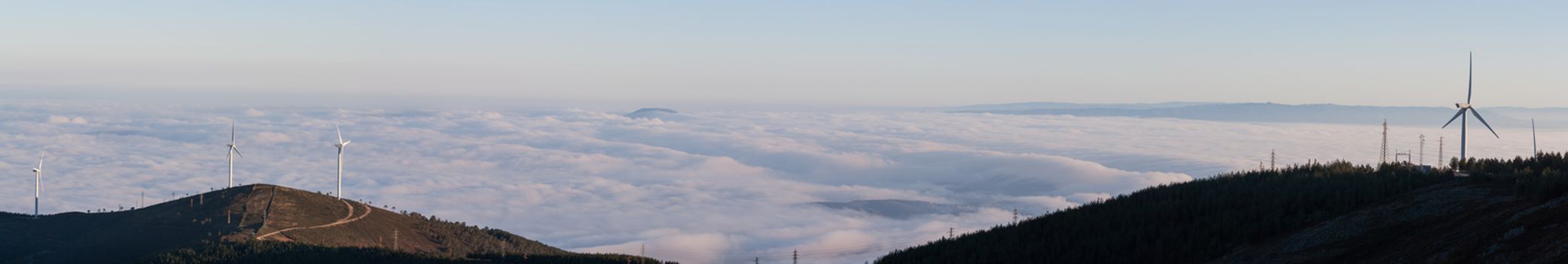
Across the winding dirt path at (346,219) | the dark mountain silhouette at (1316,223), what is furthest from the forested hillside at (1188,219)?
the winding dirt path at (346,219)

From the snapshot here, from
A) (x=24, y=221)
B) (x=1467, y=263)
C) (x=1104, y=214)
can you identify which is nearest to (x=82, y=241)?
(x=24, y=221)

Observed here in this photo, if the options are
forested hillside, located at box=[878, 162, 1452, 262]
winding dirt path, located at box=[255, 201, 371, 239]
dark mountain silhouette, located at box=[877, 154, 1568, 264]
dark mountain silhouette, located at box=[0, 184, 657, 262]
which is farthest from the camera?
winding dirt path, located at box=[255, 201, 371, 239]

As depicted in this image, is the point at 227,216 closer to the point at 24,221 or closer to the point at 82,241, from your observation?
the point at 82,241

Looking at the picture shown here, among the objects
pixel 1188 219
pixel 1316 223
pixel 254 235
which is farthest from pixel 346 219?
pixel 1316 223

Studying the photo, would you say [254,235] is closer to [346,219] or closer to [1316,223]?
[346,219]

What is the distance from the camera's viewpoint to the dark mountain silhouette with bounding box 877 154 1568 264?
30.5 m

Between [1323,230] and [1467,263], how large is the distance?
13.8 meters

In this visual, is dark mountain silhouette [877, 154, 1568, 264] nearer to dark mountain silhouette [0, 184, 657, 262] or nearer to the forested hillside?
the forested hillside

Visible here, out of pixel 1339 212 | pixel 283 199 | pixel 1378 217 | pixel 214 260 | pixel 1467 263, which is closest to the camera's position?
pixel 1467 263

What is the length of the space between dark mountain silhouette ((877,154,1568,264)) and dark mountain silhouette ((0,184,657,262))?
204ft

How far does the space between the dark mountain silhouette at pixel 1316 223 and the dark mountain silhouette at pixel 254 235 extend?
204ft

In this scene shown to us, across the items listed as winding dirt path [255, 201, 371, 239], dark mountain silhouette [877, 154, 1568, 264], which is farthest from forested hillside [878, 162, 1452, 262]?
winding dirt path [255, 201, 371, 239]

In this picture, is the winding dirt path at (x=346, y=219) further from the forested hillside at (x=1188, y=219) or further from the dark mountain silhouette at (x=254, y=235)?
the forested hillside at (x=1188, y=219)

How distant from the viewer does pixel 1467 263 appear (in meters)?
26.3
